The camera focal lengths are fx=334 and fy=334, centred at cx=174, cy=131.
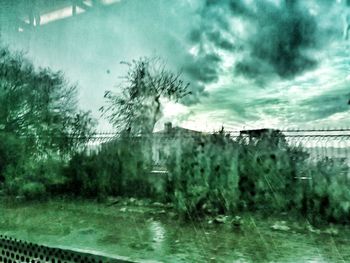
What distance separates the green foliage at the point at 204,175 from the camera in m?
3.34

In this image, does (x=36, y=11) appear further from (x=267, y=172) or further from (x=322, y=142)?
(x=322, y=142)

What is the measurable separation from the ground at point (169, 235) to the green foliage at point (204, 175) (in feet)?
0.66

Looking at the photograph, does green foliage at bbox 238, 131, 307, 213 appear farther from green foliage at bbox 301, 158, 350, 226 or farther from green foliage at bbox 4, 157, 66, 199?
green foliage at bbox 4, 157, 66, 199

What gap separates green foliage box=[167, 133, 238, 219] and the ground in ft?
0.66

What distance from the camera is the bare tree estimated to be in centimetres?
312

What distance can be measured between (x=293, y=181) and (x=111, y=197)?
2.31 m

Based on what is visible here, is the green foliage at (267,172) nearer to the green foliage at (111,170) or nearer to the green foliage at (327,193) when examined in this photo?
the green foliage at (327,193)

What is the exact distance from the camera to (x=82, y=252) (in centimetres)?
201

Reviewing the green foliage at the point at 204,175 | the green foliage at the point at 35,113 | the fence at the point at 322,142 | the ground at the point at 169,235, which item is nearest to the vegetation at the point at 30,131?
the green foliage at the point at 35,113

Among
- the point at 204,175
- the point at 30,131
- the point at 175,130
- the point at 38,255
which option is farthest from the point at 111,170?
the point at 38,255

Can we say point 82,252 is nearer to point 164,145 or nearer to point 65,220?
point 65,220

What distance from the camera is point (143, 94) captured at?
3.42 meters

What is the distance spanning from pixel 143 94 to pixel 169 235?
57.0 inches

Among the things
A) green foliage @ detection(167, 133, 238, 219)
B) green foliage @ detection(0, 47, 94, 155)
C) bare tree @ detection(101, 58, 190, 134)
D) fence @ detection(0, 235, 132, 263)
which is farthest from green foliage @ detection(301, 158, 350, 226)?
green foliage @ detection(0, 47, 94, 155)
